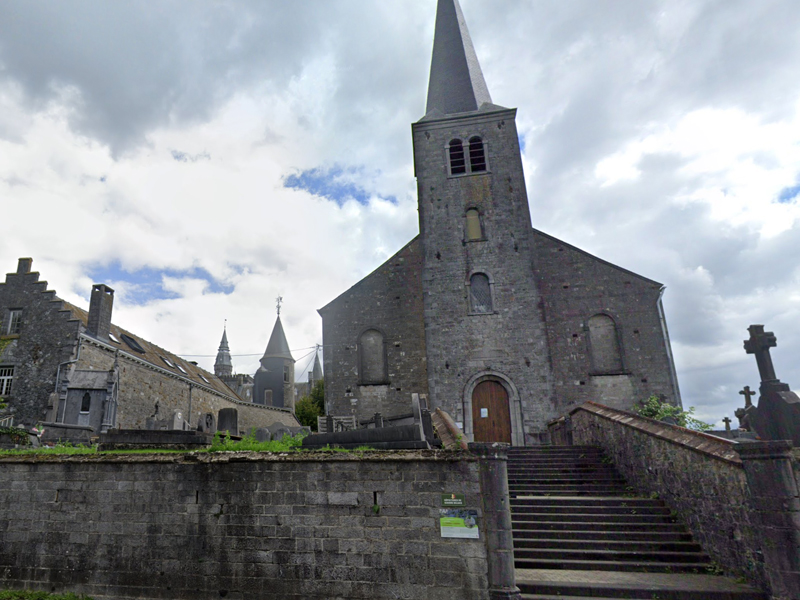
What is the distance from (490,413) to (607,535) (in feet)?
30.8

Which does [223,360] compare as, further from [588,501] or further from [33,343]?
[588,501]

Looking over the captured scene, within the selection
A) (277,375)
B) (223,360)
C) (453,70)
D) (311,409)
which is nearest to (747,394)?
(453,70)

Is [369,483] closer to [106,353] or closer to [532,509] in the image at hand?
[532,509]

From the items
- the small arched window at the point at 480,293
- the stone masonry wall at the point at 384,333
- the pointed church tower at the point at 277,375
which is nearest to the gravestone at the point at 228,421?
the stone masonry wall at the point at 384,333

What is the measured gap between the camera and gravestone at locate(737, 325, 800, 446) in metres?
8.50

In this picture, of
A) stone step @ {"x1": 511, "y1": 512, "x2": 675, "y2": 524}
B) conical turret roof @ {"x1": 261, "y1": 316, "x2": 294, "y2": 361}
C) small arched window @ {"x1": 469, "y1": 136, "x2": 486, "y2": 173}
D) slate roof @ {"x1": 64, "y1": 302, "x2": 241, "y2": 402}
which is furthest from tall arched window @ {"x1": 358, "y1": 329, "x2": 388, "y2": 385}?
conical turret roof @ {"x1": 261, "y1": 316, "x2": 294, "y2": 361}

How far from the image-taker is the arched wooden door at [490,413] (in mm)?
16859

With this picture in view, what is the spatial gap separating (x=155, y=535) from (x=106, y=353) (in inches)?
704

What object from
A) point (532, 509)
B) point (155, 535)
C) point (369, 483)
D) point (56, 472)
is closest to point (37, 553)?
point (56, 472)

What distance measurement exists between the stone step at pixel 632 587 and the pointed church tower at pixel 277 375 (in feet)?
151

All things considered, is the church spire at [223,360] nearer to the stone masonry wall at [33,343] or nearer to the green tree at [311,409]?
the green tree at [311,409]

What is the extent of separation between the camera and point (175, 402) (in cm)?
2609

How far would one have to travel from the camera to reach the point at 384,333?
18.4 meters

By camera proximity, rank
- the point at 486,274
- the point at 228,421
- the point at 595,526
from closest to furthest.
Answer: the point at 595,526 < the point at 228,421 < the point at 486,274
